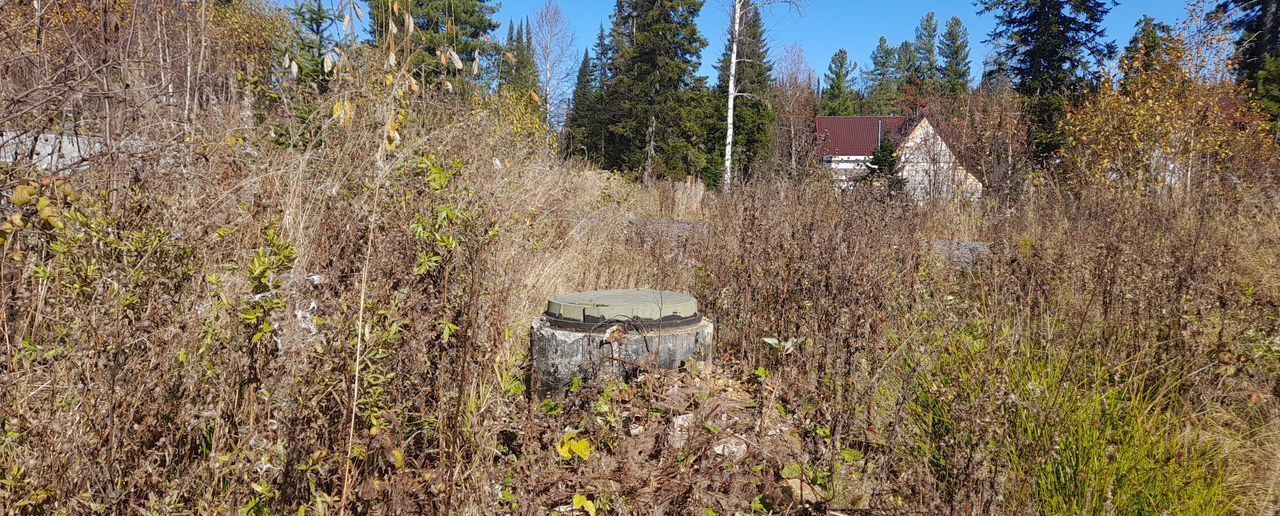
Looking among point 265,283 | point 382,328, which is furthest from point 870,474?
point 265,283

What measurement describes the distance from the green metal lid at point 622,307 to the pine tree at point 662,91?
19757 millimetres

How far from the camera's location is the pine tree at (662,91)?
77.2 feet

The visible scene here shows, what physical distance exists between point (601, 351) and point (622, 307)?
22 centimetres

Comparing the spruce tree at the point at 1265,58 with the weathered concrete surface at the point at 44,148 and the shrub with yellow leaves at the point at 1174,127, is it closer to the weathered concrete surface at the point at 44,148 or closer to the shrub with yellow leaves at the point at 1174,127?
the shrub with yellow leaves at the point at 1174,127

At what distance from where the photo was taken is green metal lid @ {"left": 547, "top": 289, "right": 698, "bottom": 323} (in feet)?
9.70

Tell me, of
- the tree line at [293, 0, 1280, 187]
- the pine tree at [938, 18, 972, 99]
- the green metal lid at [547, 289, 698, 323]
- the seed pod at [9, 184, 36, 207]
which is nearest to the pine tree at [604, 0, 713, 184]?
the tree line at [293, 0, 1280, 187]

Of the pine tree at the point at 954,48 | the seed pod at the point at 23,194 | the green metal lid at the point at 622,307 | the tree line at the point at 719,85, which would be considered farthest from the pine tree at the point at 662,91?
the pine tree at the point at 954,48

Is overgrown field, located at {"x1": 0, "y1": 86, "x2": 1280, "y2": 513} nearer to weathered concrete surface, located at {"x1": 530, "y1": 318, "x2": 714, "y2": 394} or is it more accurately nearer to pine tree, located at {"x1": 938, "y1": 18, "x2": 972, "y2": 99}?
weathered concrete surface, located at {"x1": 530, "y1": 318, "x2": 714, "y2": 394}

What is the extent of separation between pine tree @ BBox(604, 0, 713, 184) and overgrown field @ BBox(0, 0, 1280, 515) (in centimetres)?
1980

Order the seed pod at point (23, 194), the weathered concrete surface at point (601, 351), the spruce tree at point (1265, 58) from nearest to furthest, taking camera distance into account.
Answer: the seed pod at point (23, 194), the weathered concrete surface at point (601, 351), the spruce tree at point (1265, 58)

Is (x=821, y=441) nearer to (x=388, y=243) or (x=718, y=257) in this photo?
(x=388, y=243)

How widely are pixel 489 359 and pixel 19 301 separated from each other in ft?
4.36

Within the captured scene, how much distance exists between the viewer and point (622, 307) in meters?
2.97

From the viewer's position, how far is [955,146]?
14781mm
